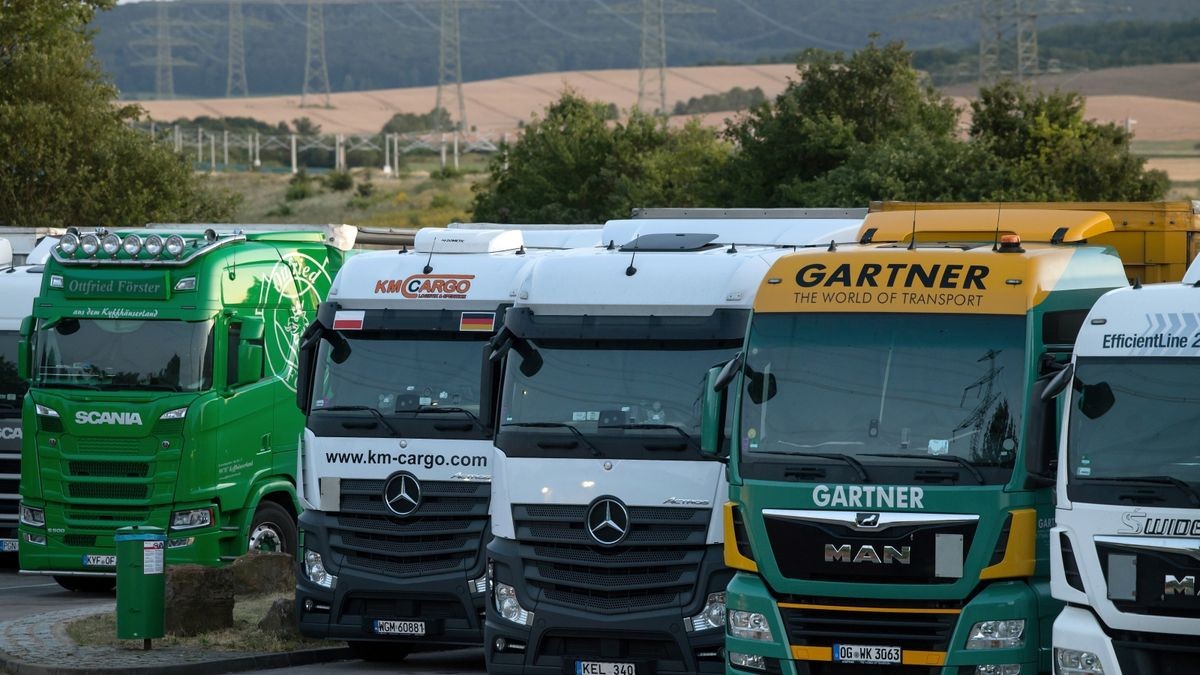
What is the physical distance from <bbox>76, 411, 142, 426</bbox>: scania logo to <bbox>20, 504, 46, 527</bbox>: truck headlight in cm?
118

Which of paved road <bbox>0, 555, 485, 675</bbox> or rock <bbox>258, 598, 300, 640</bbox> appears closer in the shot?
paved road <bbox>0, 555, 485, 675</bbox>

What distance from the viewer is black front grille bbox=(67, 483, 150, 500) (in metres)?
18.0

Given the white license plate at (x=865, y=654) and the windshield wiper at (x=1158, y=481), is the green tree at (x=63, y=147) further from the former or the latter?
the windshield wiper at (x=1158, y=481)

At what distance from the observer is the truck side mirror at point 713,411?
11203 millimetres

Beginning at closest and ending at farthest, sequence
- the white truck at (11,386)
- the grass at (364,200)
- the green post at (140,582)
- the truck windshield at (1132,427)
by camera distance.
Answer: the truck windshield at (1132,427), the green post at (140,582), the white truck at (11,386), the grass at (364,200)

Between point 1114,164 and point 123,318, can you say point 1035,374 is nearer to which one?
point 123,318

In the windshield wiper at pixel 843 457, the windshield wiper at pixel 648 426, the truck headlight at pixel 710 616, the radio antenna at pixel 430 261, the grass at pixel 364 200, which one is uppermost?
the radio antenna at pixel 430 261

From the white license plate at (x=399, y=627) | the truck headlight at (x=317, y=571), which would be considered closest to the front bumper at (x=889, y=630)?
the white license plate at (x=399, y=627)

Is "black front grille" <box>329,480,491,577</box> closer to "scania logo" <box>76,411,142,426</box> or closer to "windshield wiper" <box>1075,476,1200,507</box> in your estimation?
"scania logo" <box>76,411,142,426</box>

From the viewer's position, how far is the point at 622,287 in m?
12.7

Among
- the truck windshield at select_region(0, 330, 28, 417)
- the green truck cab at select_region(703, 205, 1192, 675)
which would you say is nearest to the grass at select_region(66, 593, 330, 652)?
the green truck cab at select_region(703, 205, 1192, 675)

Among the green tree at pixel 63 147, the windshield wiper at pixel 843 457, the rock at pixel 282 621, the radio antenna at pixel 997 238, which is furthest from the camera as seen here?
the green tree at pixel 63 147

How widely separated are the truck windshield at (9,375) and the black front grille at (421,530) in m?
8.95

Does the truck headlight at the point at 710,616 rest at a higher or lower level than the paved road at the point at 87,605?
higher
